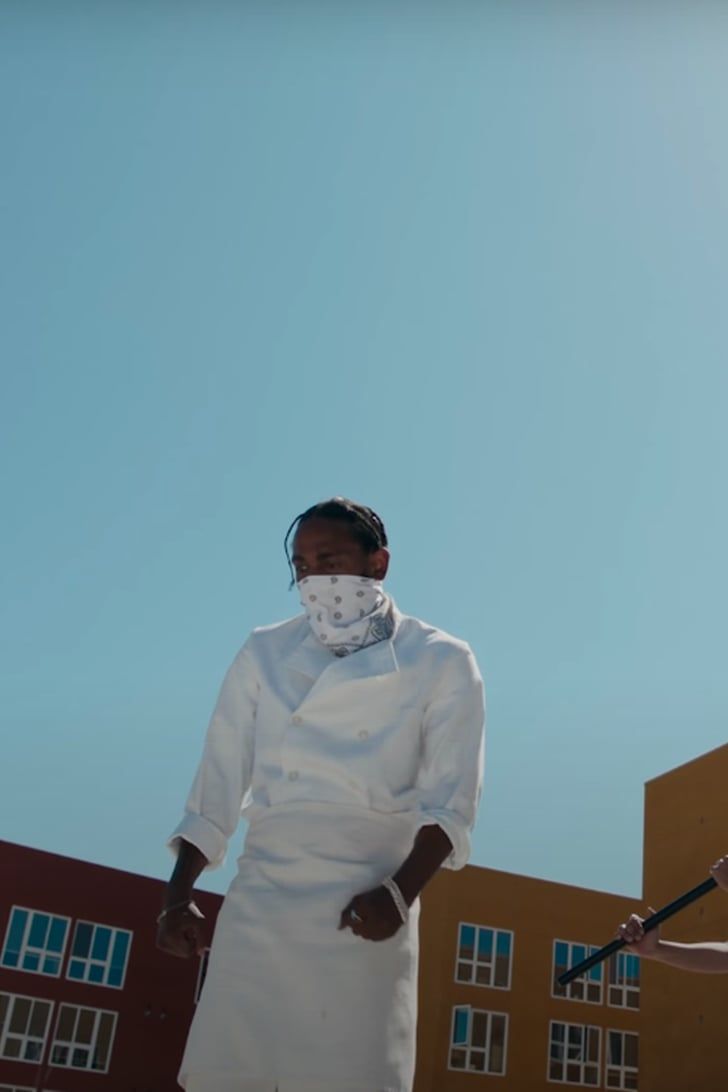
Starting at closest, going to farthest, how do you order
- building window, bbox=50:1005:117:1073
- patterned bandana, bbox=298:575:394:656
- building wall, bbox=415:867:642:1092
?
patterned bandana, bbox=298:575:394:656 → building wall, bbox=415:867:642:1092 → building window, bbox=50:1005:117:1073

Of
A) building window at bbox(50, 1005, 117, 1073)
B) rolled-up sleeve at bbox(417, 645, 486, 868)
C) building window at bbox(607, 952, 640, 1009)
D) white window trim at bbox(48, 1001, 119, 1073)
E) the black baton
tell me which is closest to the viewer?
rolled-up sleeve at bbox(417, 645, 486, 868)

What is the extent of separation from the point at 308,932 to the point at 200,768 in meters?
0.51

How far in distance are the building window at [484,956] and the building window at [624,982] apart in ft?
8.39

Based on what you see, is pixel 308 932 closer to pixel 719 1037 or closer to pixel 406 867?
pixel 406 867

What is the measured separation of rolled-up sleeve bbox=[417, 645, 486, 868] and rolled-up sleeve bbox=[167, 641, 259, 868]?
0.39m

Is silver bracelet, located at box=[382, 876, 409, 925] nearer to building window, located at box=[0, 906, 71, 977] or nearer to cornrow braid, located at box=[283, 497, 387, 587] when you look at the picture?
cornrow braid, located at box=[283, 497, 387, 587]

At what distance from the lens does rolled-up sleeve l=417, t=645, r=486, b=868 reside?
8.22ft

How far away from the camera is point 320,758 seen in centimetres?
259

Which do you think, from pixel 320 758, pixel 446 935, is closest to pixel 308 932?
pixel 320 758

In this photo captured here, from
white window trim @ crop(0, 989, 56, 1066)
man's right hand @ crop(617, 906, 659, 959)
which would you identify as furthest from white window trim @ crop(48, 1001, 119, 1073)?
man's right hand @ crop(617, 906, 659, 959)

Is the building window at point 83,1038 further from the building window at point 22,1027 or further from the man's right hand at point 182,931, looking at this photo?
the man's right hand at point 182,931

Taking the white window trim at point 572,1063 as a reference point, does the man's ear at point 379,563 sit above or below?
below

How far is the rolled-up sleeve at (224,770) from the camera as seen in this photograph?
2.68 metres

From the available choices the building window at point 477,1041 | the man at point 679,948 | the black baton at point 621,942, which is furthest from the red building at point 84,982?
the black baton at point 621,942
